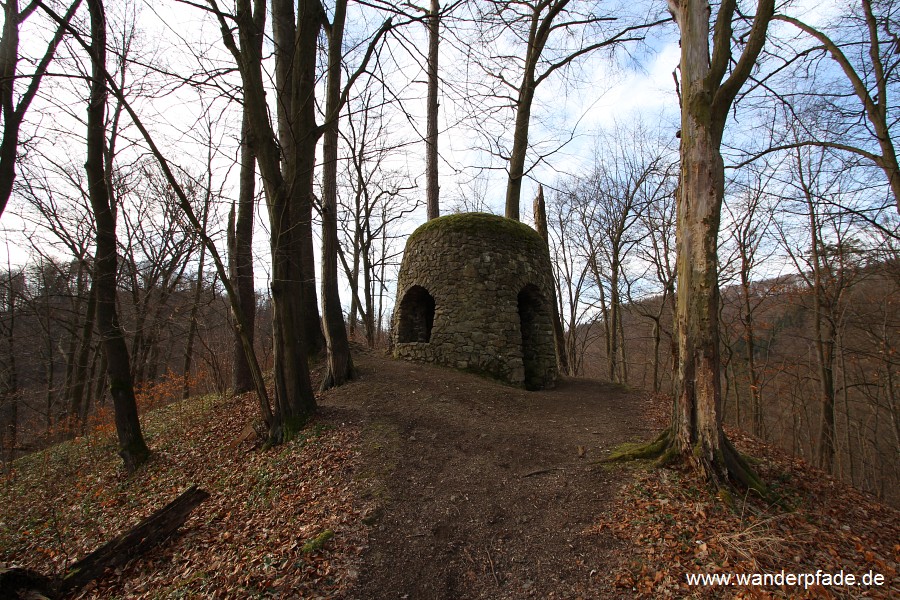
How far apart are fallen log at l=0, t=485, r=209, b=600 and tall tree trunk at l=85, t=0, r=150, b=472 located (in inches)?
130

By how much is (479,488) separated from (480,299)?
16.7ft

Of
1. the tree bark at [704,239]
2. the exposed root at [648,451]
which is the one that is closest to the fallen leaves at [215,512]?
the exposed root at [648,451]

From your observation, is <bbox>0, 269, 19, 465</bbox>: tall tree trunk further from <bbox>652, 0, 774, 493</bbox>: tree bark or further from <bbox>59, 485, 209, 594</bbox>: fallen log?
<bbox>652, 0, 774, 493</bbox>: tree bark

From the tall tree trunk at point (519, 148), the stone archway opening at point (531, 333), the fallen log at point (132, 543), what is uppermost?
the tall tree trunk at point (519, 148)

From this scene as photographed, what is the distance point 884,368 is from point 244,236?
1579 cm

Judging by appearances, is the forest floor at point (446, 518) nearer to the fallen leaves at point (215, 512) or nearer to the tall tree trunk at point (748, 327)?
the fallen leaves at point (215, 512)

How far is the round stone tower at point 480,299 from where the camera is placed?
871 cm

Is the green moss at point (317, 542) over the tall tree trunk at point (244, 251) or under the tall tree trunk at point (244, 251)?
under

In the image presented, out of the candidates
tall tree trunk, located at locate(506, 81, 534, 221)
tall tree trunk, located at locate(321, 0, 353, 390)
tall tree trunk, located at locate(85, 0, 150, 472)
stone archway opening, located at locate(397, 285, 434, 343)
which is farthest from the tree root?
tall tree trunk, located at locate(506, 81, 534, 221)

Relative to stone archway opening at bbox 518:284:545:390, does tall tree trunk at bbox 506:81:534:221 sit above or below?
above

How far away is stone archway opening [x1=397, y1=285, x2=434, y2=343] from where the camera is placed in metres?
9.96

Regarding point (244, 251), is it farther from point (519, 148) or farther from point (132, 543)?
point (519, 148)

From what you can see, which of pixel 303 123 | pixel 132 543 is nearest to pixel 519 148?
pixel 303 123

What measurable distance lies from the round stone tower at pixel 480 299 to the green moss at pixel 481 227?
0.08 feet
